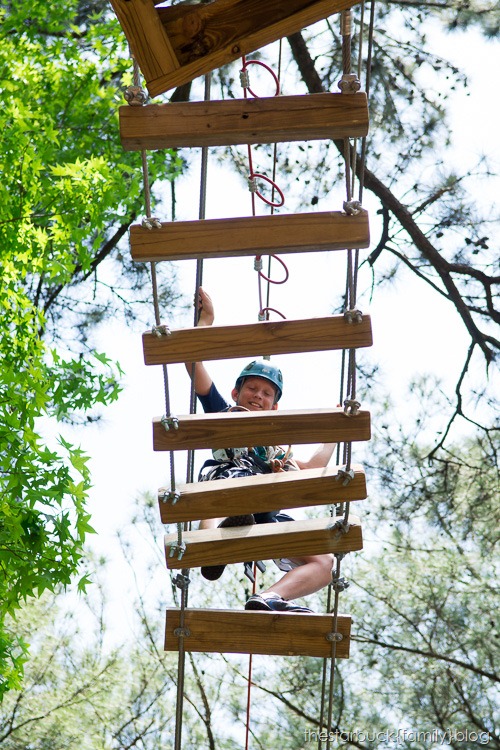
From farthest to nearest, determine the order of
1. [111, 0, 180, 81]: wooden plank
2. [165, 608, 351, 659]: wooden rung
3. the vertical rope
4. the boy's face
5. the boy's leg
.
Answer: the boy's face
the boy's leg
[165, 608, 351, 659]: wooden rung
the vertical rope
[111, 0, 180, 81]: wooden plank

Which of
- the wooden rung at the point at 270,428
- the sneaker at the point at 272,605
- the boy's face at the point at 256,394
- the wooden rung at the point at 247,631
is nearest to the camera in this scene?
the wooden rung at the point at 270,428

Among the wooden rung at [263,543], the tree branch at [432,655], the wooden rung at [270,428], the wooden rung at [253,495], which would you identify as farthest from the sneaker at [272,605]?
the tree branch at [432,655]

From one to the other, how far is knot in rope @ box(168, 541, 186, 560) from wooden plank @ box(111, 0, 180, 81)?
39.7 inches

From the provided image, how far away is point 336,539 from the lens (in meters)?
2.38

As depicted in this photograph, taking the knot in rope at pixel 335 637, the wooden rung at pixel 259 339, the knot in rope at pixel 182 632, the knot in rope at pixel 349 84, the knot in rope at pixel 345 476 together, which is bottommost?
the knot in rope at pixel 182 632

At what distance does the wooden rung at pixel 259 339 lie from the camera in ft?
6.99

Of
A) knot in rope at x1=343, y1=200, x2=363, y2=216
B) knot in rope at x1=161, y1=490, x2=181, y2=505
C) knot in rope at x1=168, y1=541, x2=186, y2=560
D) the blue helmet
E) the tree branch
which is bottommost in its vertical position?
knot in rope at x1=168, y1=541, x2=186, y2=560

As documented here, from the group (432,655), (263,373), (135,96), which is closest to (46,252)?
(263,373)

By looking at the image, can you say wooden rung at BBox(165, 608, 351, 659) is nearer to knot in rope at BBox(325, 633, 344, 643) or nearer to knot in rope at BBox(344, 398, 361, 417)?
knot in rope at BBox(325, 633, 344, 643)

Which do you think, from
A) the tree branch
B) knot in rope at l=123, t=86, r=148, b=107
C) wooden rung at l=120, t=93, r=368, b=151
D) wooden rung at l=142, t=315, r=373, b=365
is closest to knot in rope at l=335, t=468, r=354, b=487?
wooden rung at l=142, t=315, r=373, b=365

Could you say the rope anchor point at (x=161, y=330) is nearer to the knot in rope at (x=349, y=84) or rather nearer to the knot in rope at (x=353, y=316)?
the knot in rope at (x=353, y=316)

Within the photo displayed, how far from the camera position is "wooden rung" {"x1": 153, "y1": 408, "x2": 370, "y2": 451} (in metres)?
2.17

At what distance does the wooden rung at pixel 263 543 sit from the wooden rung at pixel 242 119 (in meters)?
0.87

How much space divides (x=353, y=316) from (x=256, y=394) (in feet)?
3.79
